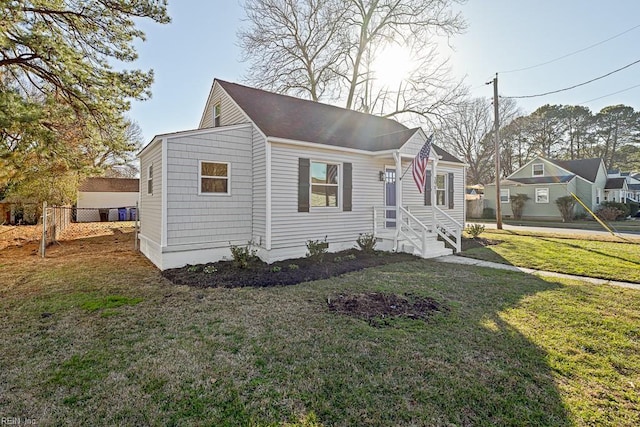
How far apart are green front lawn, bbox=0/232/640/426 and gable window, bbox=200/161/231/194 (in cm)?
311

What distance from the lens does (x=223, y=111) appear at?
1045cm

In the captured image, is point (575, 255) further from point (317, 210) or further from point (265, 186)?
point (265, 186)

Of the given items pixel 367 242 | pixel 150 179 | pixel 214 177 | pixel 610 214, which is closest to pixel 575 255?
pixel 367 242

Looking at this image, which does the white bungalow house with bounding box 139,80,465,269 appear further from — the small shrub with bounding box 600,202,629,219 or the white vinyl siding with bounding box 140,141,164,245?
the small shrub with bounding box 600,202,629,219

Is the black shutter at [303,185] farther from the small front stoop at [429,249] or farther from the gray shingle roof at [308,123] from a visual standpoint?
the small front stoop at [429,249]

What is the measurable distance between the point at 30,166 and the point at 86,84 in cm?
608

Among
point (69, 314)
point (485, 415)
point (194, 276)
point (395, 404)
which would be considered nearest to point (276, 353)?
point (395, 404)

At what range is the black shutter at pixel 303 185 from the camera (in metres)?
8.51

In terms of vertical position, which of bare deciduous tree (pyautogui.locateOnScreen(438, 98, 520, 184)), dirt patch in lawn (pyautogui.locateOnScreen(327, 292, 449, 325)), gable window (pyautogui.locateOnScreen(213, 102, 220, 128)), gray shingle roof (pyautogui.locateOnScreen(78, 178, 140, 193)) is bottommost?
dirt patch in lawn (pyautogui.locateOnScreen(327, 292, 449, 325))

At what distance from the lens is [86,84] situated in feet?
28.1

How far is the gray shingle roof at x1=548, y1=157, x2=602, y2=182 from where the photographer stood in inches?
979

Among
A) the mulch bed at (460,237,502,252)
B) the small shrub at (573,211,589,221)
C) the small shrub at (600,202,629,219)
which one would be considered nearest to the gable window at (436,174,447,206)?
the mulch bed at (460,237,502,252)

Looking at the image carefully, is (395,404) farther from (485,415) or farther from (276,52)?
(276,52)

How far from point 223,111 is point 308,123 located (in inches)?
114
